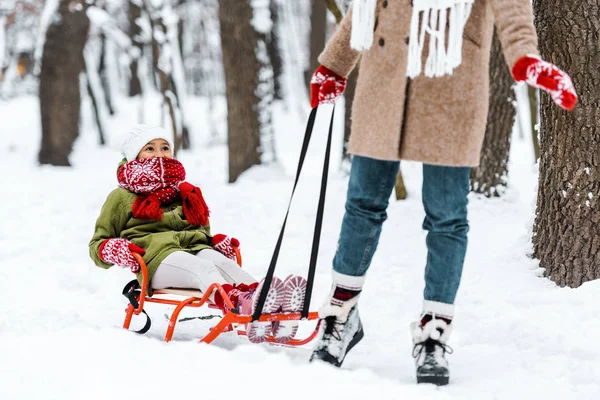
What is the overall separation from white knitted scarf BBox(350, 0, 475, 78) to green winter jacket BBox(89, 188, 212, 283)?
176 cm

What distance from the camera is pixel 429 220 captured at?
9.62ft

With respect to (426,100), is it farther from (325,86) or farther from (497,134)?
(497,134)

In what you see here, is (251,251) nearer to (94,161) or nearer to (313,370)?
(313,370)

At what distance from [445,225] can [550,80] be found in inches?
27.0

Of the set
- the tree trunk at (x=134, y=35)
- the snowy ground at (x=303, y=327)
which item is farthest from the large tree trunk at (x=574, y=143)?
the tree trunk at (x=134, y=35)

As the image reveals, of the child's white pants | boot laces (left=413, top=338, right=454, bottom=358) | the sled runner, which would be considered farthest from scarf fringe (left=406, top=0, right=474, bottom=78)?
the child's white pants

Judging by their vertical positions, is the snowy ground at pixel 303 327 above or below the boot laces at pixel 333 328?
below

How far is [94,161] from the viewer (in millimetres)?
14836

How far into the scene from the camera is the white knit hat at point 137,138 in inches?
168

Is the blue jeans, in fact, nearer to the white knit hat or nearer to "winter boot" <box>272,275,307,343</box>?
"winter boot" <box>272,275,307,343</box>

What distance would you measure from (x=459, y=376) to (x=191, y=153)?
14.1 meters

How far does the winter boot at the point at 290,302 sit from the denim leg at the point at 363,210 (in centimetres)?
28

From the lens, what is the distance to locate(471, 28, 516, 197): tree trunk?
6555 mm

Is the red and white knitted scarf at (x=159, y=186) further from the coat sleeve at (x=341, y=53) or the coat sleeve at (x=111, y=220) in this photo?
the coat sleeve at (x=341, y=53)
